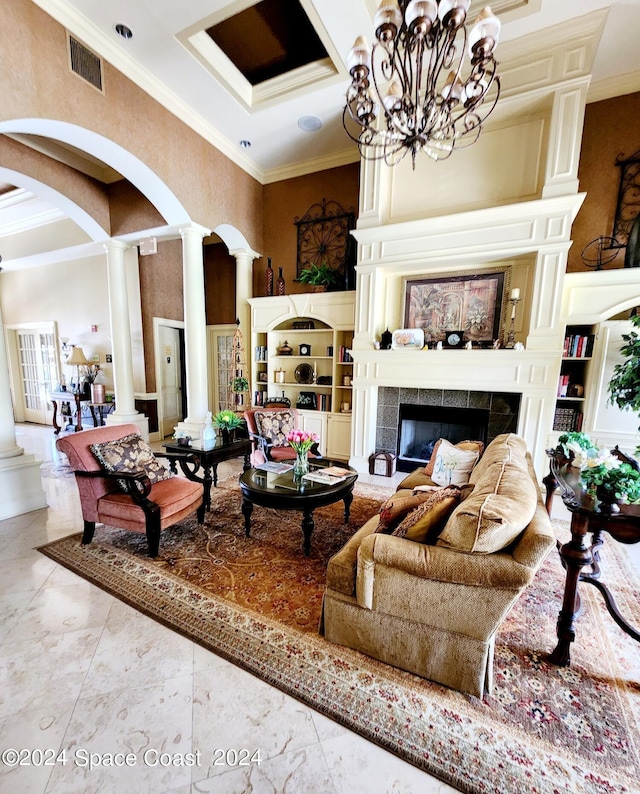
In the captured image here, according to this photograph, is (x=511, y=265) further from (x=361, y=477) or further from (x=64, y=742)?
(x=64, y=742)

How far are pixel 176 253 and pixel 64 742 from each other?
21.4ft

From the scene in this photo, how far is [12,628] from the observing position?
1.80 meters

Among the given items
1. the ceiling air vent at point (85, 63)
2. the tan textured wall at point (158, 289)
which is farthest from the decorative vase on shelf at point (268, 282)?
the ceiling air vent at point (85, 63)

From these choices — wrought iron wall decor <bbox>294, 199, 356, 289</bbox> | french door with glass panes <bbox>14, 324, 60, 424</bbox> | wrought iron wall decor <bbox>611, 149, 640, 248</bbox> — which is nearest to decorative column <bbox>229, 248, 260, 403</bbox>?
wrought iron wall decor <bbox>294, 199, 356, 289</bbox>

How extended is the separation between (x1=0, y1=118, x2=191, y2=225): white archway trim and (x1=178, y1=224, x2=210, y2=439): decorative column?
30 cm

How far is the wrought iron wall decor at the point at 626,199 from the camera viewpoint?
3.52 meters

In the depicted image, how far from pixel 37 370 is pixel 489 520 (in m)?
9.56

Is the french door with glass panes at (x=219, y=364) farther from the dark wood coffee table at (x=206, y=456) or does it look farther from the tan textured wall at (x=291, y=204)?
the dark wood coffee table at (x=206, y=456)

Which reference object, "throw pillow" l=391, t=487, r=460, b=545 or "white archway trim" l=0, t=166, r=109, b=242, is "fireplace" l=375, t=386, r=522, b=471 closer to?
"throw pillow" l=391, t=487, r=460, b=545

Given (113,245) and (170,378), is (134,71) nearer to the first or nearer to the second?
(113,245)

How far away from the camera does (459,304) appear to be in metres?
4.04

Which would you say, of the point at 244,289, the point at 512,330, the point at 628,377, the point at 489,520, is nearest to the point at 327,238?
the point at 244,289

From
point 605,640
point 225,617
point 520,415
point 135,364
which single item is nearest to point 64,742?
point 225,617

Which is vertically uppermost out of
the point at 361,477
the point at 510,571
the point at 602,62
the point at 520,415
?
the point at 602,62
